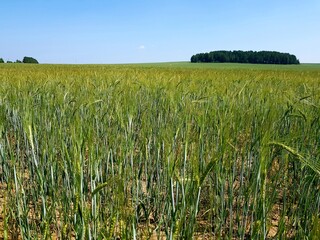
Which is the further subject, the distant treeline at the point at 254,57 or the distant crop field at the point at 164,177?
the distant treeline at the point at 254,57

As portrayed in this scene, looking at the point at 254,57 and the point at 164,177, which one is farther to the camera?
the point at 254,57

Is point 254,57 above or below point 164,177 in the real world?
above

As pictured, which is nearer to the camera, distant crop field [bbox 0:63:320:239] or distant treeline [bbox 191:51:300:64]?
distant crop field [bbox 0:63:320:239]

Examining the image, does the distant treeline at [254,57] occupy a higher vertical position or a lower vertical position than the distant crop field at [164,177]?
higher

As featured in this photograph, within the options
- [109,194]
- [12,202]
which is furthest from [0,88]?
[109,194]

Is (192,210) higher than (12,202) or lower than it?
higher

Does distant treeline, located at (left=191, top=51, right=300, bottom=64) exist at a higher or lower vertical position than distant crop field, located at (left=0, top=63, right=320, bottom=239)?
higher

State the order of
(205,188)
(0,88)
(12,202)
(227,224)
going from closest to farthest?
(12,202)
(227,224)
(205,188)
(0,88)

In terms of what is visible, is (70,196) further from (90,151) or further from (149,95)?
(149,95)

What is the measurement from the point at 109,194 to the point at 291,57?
157ft

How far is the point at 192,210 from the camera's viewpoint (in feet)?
3.03

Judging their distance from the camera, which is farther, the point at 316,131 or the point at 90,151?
the point at 316,131

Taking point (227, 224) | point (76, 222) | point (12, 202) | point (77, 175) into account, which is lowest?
point (227, 224)

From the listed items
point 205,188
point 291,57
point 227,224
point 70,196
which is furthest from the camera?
point 291,57
